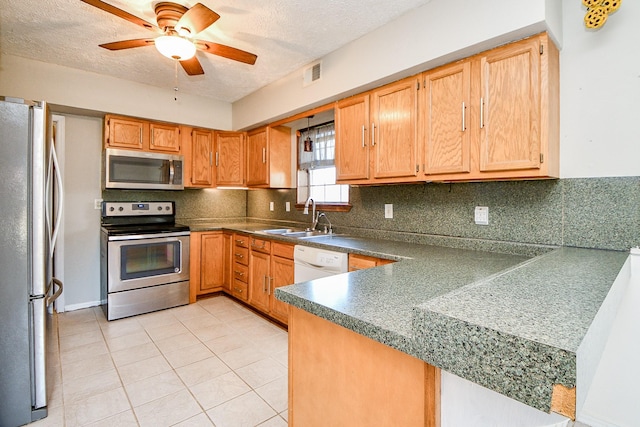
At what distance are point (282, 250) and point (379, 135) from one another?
1.36m

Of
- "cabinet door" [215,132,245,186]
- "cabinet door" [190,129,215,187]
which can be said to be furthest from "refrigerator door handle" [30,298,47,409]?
"cabinet door" [215,132,245,186]

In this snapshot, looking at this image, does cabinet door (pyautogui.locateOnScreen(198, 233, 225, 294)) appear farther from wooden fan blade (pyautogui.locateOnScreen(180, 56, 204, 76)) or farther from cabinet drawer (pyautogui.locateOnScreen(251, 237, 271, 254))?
wooden fan blade (pyautogui.locateOnScreen(180, 56, 204, 76))

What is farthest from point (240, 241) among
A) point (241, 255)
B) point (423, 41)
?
point (423, 41)

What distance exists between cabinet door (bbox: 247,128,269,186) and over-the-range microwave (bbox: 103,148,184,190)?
0.82 m

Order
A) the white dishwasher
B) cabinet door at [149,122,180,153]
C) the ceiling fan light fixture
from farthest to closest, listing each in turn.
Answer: cabinet door at [149,122,180,153] < the white dishwasher < the ceiling fan light fixture

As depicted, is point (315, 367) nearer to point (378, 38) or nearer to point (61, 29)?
point (378, 38)

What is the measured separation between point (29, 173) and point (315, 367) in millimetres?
1846

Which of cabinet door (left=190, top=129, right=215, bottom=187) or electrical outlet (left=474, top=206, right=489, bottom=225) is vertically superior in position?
cabinet door (left=190, top=129, right=215, bottom=187)

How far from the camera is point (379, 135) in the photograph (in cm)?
250

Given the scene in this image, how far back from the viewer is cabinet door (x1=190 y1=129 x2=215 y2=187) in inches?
158

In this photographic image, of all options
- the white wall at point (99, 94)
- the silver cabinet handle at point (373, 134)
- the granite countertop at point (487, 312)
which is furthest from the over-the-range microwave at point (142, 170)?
the granite countertop at point (487, 312)

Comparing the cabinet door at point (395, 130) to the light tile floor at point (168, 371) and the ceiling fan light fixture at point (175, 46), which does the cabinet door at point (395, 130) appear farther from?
the light tile floor at point (168, 371)

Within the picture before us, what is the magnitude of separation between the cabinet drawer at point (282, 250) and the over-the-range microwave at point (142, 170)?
5.18 ft

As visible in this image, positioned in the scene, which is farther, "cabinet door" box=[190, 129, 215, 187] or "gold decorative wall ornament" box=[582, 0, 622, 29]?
"cabinet door" box=[190, 129, 215, 187]
